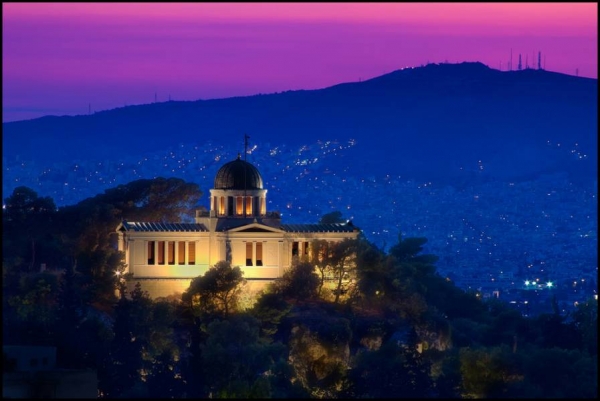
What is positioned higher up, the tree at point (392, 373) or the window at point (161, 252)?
the window at point (161, 252)

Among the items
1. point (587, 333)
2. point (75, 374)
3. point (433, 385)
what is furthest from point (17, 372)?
A: point (587, 333)

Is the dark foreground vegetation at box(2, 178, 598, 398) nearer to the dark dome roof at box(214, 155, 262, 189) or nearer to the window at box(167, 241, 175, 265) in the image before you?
the window at box(167, 241, 175, 265)

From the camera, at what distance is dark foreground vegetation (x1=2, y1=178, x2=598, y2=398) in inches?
4651

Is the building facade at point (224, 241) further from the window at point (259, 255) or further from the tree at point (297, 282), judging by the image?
the tree at point (297, 282)

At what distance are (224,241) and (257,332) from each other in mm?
7878

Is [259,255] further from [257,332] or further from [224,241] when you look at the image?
[257,332]

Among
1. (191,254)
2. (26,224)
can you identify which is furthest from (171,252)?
(26,224)

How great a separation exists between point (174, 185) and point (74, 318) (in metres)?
18.5

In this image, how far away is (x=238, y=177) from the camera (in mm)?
127438

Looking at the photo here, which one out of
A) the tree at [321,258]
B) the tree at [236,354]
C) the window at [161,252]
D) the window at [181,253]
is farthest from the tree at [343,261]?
the window at [161,252]

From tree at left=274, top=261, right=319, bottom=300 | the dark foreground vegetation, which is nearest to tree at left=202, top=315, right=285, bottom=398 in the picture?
the dark foreground vegetation

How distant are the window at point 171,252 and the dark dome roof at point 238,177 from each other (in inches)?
179

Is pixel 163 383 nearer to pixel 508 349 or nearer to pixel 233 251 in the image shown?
pixel 233 251

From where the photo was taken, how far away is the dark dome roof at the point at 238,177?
127400 mm
